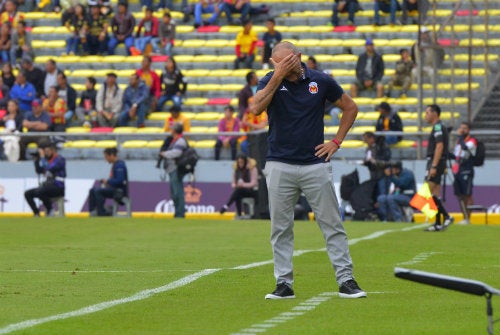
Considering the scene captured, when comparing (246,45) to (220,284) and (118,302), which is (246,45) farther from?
(118,302)

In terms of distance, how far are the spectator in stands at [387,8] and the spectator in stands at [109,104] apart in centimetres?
642

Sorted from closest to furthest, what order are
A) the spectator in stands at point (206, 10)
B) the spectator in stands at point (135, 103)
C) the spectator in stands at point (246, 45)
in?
the spectator in stands at point (135, 103), the spectator in stands at point (246, 45), the spectator in stands at point (206, 10)

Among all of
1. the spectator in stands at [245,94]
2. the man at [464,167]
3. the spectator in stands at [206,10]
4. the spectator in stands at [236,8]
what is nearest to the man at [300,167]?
the man at [464,167]

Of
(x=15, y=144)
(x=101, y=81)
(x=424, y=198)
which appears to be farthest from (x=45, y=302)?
Result: (x=101, y=81)

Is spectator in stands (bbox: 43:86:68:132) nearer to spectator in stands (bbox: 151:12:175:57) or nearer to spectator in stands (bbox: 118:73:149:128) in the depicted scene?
spectator in stands (bbox: 118:73:149:128)

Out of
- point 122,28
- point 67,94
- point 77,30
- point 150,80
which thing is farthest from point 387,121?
point 77,30

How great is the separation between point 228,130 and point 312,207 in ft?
66.7

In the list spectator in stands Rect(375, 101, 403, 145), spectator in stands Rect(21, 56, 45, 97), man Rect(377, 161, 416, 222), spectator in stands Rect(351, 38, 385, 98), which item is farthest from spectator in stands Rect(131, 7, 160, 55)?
man Rect(377, 161, 416, 222)

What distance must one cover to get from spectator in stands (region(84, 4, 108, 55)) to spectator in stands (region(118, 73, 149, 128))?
4109 millimetres

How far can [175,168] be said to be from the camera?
2923 centimetres

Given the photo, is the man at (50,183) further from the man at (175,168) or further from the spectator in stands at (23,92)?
the spectator in stands at (23,92)

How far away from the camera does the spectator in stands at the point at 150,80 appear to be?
34.6m

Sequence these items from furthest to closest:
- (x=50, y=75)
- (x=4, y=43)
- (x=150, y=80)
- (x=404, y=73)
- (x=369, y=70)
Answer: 1. (x=4, y=43)
2. (x=50, y=75)
3. (x=150, y=80)
4. (x=369, y=70)
5. (x=404, y=73)

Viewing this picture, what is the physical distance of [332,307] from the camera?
1070 centimetres
